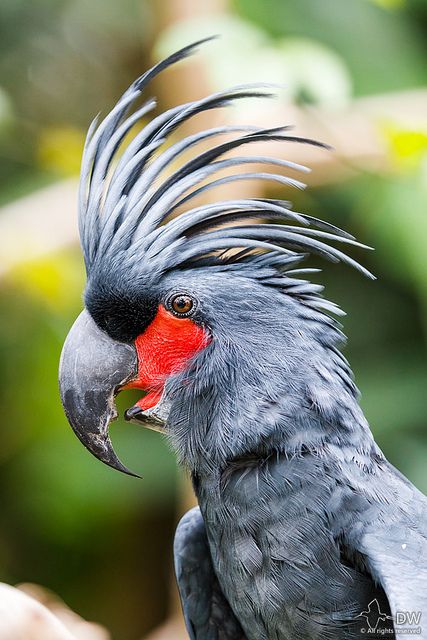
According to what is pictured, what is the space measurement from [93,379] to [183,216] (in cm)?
49

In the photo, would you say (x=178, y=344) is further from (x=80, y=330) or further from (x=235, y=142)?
(x=235, y=142)

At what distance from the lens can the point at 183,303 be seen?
2131mm

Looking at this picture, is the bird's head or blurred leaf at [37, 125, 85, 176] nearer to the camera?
the bird's head

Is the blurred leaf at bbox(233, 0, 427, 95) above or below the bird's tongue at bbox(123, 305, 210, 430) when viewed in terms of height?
above

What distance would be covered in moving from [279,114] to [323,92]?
1119mm

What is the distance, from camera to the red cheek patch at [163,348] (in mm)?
2145

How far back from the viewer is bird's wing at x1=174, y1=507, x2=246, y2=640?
2420 millimetres

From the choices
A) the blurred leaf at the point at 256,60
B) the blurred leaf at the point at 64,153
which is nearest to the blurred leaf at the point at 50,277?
the blurred leaf at the point at 64,153

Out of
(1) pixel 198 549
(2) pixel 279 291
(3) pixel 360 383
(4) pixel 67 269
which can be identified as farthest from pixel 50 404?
(2) pixel 279 291

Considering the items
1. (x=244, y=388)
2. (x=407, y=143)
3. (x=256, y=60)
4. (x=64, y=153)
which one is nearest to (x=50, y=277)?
(x=64, y=153)

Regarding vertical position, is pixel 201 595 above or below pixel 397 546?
below

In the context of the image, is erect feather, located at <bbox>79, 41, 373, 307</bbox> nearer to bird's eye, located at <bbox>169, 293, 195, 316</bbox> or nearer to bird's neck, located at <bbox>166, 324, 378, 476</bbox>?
bird's eye, located at <bbox>169, 293, 195, 316</bbox>

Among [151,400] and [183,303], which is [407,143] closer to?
[183,303]

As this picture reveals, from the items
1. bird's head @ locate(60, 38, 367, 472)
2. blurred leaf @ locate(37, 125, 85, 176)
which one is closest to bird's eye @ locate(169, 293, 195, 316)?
bird's head @ locate(60, 38, 367, 472)
